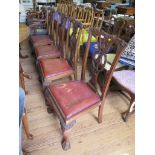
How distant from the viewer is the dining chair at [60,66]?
176cm

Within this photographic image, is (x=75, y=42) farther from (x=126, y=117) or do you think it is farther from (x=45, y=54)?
(x=126, y=117)

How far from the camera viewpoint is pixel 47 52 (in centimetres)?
227

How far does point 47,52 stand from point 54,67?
18.2 inches

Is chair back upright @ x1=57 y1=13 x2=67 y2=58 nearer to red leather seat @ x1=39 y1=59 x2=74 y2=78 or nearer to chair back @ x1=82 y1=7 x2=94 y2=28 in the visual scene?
red leather seat @ x1=39 y1=59 x2=74 y2=78

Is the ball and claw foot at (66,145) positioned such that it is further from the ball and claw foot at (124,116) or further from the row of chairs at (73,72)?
the ball and claw foot at (124,116)

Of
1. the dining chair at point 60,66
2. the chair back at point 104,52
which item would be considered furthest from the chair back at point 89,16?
the chair back at point 104,52

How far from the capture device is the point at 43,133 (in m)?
1.58

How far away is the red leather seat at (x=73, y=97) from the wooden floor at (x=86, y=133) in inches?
14.0

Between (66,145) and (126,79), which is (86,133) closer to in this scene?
(66,145)

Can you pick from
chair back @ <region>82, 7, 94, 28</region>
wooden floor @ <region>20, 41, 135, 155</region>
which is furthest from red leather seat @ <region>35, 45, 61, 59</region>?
chair back @ <region>82, 7, 94, 28</region>

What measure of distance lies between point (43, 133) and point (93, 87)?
604 mm

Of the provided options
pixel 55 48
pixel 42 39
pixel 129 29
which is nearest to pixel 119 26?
pixel 129 29

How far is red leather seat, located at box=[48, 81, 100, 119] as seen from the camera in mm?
1313
